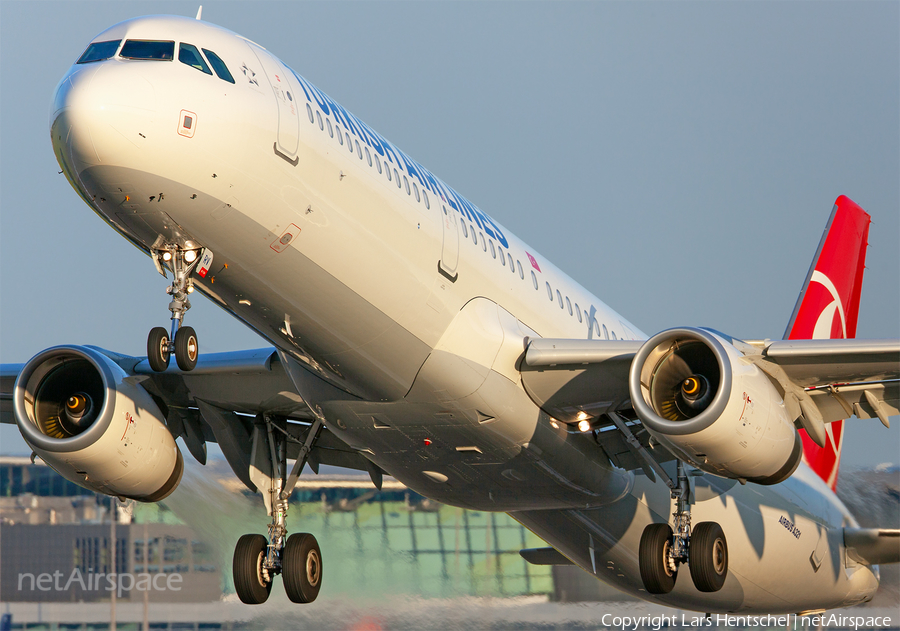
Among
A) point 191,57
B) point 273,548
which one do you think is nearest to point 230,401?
point 273,548

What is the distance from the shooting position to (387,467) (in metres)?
14.3

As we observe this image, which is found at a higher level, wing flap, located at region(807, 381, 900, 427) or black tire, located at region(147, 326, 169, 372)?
black tire, located at region(147, 326, 169, 372)

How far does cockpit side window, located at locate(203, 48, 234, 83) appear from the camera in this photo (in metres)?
10.2


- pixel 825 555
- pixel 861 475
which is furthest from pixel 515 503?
pixel 861 475

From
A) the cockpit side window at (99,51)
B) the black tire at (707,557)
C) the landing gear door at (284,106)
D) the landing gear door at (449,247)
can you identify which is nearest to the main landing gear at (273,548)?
the landing gear door at (449,247)

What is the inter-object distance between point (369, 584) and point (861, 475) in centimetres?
1083

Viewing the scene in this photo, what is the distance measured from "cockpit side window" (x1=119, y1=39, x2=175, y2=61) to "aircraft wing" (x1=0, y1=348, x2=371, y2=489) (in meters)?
4.32

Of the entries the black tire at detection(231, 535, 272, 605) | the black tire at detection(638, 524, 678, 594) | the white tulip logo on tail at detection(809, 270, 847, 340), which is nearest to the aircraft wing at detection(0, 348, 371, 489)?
the black tire at detection(231, 535, 272, 605)

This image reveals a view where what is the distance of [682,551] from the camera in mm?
14102

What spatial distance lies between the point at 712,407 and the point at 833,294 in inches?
402

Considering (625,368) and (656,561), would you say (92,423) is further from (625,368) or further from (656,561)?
(656,561)

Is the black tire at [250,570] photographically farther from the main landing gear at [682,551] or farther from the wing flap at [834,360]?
the wing flap at [834,360]

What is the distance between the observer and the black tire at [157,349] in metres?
10.2

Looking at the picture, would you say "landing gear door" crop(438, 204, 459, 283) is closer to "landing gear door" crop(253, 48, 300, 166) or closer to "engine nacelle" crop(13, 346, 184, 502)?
"landing gear door" crop(253, 48, 300, 166)
